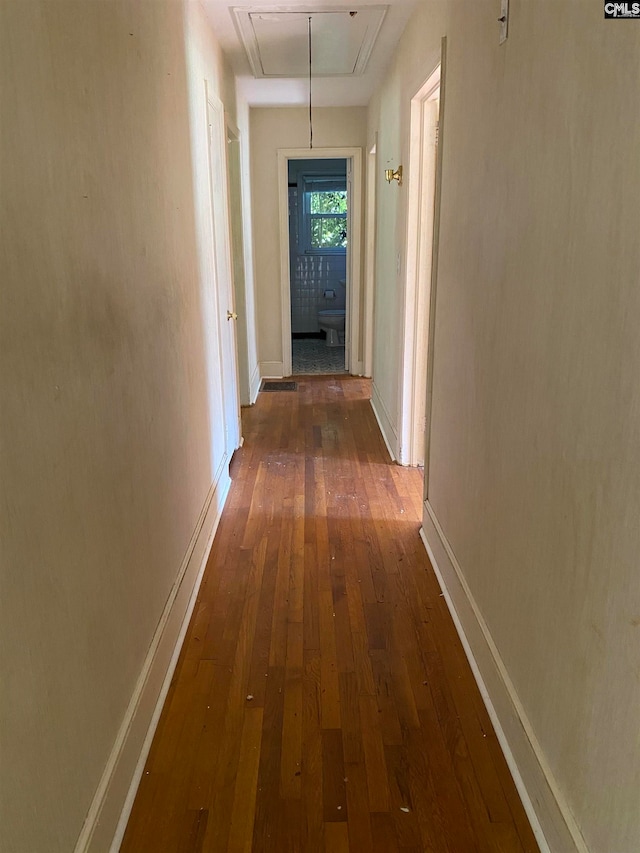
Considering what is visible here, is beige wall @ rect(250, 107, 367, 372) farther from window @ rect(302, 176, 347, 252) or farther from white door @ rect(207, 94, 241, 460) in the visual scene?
window @ rect(302, 176, 347, 252)

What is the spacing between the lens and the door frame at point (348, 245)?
18.1 ft

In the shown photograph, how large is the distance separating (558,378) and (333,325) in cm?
636

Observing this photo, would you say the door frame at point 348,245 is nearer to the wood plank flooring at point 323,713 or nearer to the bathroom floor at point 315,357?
the bathroom floor at point 315,357

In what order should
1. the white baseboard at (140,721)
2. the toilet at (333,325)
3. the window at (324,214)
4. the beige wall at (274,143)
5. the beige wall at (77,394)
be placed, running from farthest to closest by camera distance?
the window at (324,214) < the toilet at (333,325) < the beige wall at (274,143) < the white baseboard at (140,721) < the beige wall at (77,394)

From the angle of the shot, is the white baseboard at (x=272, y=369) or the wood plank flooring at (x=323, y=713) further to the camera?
the white baseboard at (x=272, y=369)

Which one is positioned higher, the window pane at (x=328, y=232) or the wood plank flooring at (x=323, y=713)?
the window pane at (x=328, y=232)

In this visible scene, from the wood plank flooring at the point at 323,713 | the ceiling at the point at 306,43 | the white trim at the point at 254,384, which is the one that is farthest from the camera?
the white trim at the point at 254,384

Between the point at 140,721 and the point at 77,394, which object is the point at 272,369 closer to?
the point at 140,721

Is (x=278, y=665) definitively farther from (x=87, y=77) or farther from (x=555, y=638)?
(x=87, y=77)

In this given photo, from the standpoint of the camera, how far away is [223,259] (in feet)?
11.8

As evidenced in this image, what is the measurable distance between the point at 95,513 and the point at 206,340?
173cm

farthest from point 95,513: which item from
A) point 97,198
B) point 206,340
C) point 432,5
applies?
point 432,5

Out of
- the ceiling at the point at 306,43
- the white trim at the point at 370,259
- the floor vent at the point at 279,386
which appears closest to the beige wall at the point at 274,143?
the white trim at the point at 370,259

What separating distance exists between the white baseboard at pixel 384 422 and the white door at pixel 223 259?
40.5 inches
